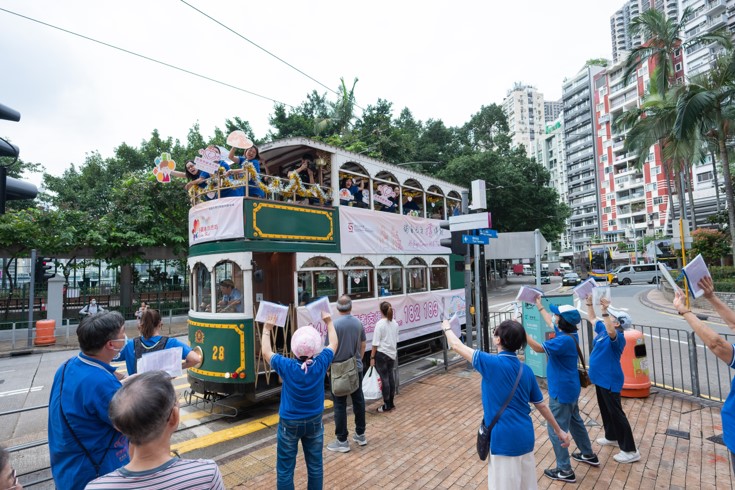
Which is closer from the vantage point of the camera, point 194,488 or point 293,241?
point 194,488

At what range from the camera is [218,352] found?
629 cm

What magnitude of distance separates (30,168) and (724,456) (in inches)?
1369

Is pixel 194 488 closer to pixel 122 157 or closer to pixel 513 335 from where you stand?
pixel 513 335

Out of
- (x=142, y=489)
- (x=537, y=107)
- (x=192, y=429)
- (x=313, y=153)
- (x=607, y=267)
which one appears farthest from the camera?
(x=537, y=107)

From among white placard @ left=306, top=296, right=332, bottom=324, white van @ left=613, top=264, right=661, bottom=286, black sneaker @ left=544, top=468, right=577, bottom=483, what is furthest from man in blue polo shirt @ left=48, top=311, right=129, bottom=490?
white van @ left=613, top=264, right=661, bottom=286

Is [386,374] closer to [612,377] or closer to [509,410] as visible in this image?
[612,377]

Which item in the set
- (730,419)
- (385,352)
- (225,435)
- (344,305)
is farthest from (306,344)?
(225,435)

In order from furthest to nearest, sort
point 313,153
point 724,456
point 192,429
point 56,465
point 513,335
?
point 313,153 → point 192,429 → point 724,456 → point 513,335 → point 56,465

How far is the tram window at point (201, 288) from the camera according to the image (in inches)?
267

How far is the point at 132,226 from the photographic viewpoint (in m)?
17.6

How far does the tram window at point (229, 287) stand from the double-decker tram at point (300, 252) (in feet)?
0.06

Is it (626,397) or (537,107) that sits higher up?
(537,107)

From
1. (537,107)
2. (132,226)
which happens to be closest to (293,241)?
(132,226)

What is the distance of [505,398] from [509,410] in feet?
0.30
